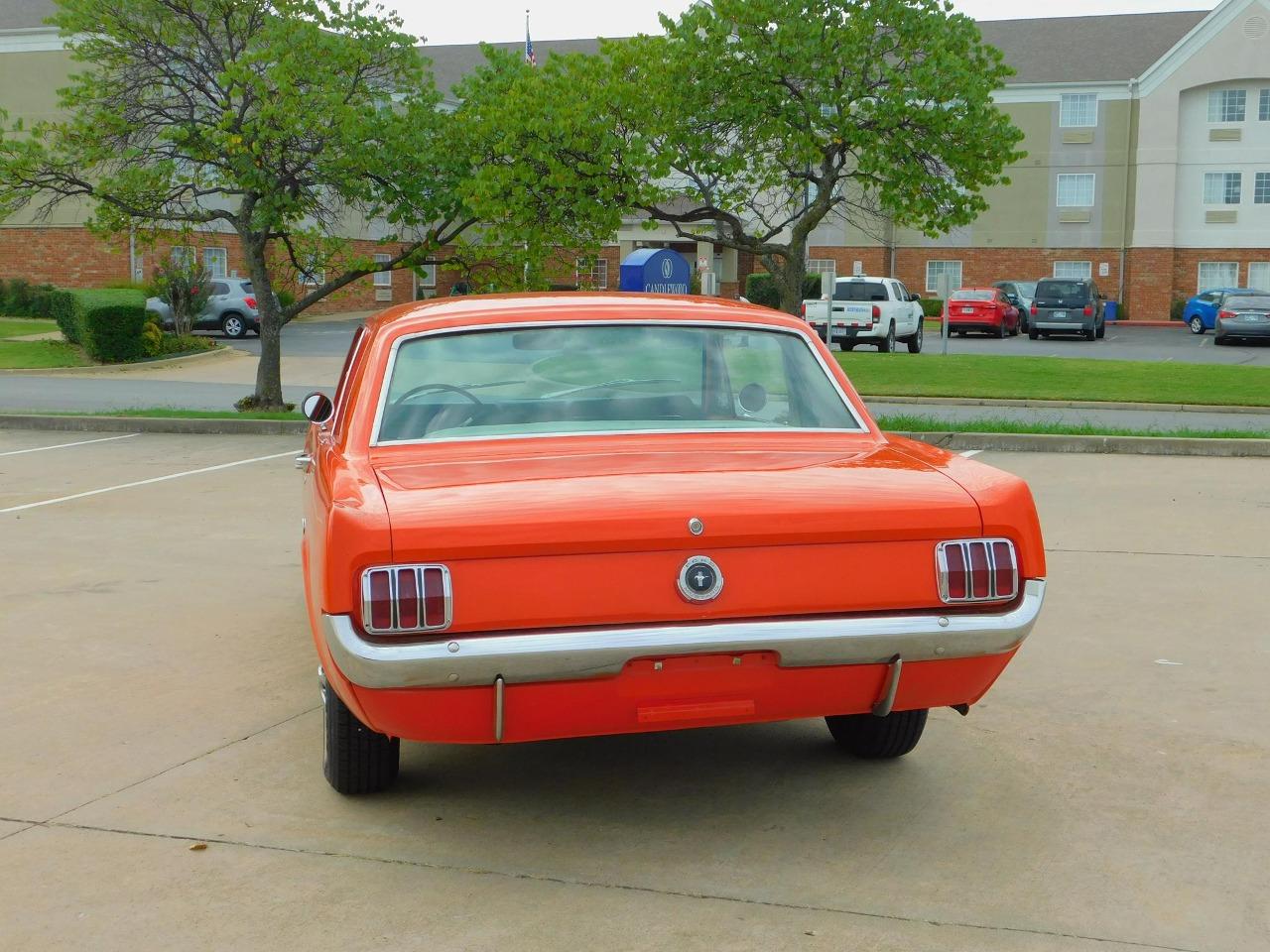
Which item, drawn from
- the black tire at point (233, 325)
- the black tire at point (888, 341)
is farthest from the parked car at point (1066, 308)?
the black tire at point (233, 325)

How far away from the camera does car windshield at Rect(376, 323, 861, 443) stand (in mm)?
5027

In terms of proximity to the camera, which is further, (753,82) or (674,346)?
(753,82)

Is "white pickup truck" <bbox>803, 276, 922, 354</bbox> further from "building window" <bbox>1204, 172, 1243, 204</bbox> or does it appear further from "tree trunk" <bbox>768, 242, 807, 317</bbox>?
"building window" <bbox>1204, 172, 1243, 204</bbox>

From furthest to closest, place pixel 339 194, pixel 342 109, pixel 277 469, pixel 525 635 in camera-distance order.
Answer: pixel 339 194
pixel 342 109
pixel 277 469
pixel 525 635

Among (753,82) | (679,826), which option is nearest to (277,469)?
(753,82)

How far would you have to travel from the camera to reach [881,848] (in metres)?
4.38

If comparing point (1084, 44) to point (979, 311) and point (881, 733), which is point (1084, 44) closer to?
point (979, 311)

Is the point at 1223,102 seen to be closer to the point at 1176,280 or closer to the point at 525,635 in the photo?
the point at 1176,280

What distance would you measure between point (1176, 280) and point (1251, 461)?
45.5 metres

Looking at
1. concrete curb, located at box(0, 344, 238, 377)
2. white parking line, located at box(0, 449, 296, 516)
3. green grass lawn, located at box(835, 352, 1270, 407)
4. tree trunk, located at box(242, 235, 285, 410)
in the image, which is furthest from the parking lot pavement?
concrete curb, located at box(0, 344, 238, 377)

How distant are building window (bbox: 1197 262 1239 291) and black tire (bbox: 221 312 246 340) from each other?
35.8 m

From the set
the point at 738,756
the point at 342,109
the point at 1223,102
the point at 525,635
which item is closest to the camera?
the point at 525,635

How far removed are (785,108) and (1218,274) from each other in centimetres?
4242

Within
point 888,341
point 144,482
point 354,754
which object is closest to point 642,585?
point 354,754
